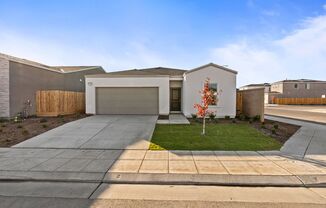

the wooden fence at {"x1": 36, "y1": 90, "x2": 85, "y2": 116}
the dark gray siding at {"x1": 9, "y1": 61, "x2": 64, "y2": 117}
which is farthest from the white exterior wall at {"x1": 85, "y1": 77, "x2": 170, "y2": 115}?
the dark gray siding at {"x1": 9, "y1": 61, "x2": 64, "y2": 117}

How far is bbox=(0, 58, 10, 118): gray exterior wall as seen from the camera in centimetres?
1371

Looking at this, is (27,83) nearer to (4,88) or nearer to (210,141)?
(4,88)

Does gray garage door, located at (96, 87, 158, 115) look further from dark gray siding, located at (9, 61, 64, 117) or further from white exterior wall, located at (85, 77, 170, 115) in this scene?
dark gray siding, located at (9, 61, 64, 117)

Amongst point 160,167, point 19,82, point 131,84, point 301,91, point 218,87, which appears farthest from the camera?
point 301,91

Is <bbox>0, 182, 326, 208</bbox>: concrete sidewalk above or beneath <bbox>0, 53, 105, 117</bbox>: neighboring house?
beneath

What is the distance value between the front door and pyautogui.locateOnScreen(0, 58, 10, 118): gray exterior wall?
11.8 metres

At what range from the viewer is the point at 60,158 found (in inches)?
241

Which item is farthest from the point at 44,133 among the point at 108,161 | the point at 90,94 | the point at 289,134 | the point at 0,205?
the point at 289,134

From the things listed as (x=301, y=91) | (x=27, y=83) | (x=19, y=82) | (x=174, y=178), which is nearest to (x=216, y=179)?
(x=174, y=178)

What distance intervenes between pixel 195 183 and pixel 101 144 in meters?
4.31

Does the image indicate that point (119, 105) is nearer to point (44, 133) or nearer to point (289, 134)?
point (44, 133)

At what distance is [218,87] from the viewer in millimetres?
15062

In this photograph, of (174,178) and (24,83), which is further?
(24,83)

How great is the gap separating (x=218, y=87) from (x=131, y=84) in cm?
667
